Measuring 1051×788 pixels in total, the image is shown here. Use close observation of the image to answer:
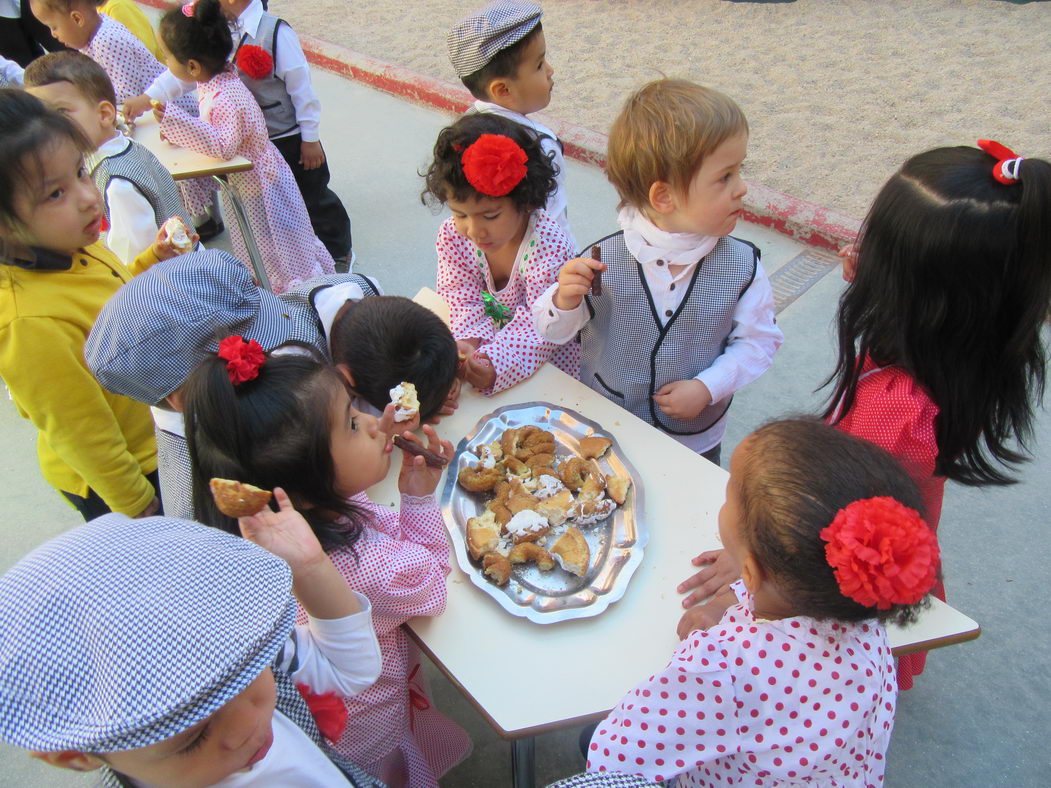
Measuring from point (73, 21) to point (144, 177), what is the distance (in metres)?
1.41

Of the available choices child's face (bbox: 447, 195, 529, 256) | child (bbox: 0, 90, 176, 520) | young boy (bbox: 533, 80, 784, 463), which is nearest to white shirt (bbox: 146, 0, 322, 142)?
child (bbox: 0, 90, 176, 520)

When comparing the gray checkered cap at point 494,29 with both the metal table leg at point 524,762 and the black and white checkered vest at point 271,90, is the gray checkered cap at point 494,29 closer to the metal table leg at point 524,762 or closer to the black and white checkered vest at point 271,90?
the black and white checkered vest at point 271,90

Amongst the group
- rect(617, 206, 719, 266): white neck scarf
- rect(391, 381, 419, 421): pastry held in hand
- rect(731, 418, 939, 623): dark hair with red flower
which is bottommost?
rect(391, 381, 419, 421): pastry held in hand

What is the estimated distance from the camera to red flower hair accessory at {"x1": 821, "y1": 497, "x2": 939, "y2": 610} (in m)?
0.92

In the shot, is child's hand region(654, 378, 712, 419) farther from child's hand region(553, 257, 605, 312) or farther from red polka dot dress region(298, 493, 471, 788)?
red polka dot dress region(298, 493, 471, 788)

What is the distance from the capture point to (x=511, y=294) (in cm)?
229

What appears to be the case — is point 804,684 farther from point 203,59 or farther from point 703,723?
point 203,59

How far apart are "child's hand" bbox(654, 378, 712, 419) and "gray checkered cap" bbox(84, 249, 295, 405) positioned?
1007 mm

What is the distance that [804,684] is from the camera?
3.48 ft

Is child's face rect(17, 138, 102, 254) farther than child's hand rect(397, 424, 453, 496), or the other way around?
child's face rect(17, 138, 102, 254)

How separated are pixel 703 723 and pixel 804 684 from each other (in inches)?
6.4

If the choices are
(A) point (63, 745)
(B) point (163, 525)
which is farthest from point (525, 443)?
(A) point (63, 745)

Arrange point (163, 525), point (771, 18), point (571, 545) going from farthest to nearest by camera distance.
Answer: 1. point (771, 18)
2. point (571, 545)
3. point (163, 525)

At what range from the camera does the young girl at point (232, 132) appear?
118 inches
